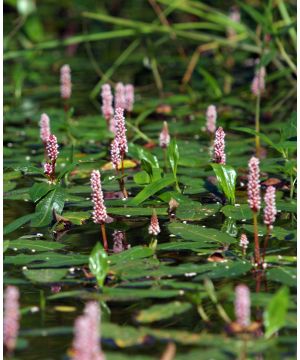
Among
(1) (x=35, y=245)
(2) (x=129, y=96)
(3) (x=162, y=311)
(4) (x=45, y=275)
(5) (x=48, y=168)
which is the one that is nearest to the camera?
(3) (x=162, y=311)

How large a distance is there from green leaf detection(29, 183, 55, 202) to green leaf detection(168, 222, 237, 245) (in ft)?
1.54

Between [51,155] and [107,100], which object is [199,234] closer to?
[51,155]

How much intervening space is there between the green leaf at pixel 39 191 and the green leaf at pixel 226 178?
0.61 meters

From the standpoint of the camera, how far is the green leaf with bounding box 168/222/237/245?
3457 mm

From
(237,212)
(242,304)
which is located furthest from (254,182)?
(237,212)

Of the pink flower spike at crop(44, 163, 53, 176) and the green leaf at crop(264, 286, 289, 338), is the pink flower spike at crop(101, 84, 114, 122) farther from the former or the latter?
the green leaf at crop(264, 286, 289, 338)

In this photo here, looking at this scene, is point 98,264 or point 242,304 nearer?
point 242,304

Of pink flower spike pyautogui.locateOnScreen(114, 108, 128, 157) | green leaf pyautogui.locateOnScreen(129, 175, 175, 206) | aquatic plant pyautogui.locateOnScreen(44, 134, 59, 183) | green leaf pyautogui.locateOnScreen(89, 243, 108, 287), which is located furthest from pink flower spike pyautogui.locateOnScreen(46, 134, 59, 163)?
green leaf pyautogui.locateOnScreen(89, 243, 108, 287)

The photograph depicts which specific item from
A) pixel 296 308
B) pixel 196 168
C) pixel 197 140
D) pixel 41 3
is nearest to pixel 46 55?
pixel 41 3

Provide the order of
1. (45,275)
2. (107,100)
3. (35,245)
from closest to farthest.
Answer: (45,275), (35,245), (107,100)

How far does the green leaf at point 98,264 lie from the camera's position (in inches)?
117

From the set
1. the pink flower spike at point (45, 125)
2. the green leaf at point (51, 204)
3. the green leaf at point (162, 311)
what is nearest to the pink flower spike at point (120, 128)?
the green leaf at point (51, 204)

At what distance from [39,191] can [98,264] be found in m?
0.81

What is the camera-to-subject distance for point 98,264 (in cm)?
297
